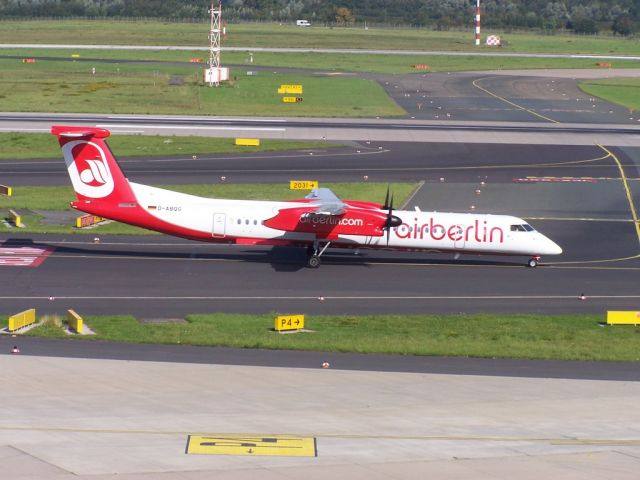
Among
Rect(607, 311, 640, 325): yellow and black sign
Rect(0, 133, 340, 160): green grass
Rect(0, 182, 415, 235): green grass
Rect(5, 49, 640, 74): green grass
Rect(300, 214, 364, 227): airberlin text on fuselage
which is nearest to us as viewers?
Rect(607, 311, 640, 325): yellow and black sign

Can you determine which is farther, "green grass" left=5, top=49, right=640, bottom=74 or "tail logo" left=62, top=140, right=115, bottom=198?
"green grass" left=5, top=49, right=640, bottom=74

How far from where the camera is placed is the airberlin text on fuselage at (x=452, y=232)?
47.3 metres

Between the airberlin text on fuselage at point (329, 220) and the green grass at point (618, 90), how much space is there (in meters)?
67.7

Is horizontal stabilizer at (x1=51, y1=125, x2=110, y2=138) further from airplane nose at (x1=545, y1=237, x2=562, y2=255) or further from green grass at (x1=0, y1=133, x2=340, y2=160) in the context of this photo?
green grass at (x1=0, y1=133, x2=340, y2=160)

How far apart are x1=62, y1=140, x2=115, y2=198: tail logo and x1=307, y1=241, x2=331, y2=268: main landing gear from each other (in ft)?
30.6

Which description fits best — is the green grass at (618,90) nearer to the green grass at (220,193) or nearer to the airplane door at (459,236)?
the green grass at (220,193)

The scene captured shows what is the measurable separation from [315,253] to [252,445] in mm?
21906

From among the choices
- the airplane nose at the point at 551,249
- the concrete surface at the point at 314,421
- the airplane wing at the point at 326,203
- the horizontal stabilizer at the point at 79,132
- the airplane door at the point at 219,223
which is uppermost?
the horizontal stabilizer at the point at 79,132

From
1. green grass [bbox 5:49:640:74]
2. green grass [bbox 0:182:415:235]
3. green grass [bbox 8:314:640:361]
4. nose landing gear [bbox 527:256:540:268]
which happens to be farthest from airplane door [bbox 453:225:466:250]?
green grass [bbox 5:49:640:74]

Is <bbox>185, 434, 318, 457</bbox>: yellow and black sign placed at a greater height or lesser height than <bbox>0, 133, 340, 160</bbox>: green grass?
greater

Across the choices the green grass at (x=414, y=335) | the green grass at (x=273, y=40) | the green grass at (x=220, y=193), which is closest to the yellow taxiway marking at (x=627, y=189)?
the green grass at (x=220, y=193)

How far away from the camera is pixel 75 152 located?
153ft

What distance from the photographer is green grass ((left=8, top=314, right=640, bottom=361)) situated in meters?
34.5

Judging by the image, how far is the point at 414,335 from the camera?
3631 centimetres
